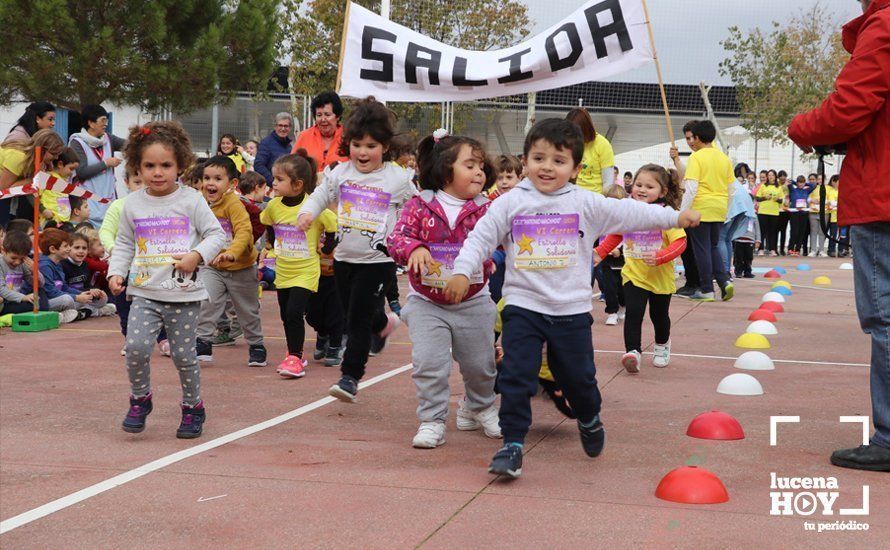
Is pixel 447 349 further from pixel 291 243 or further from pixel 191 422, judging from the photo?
pixel 291 243

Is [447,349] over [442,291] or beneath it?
beneath

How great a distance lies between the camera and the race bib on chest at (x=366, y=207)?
699cm

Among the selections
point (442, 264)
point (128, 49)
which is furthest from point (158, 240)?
point (128, 49)

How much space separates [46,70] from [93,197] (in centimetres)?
1125

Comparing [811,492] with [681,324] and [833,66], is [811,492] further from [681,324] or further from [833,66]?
[833,66]

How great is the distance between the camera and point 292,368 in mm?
Result: 7875

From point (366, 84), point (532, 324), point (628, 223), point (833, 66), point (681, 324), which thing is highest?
point (833, 66)

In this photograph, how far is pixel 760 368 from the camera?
8297 millimetres

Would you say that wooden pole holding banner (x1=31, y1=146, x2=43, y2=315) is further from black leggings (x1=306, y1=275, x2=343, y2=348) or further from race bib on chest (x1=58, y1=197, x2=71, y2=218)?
black leggings (x1=306, y1=275, x2=343, y2=348)

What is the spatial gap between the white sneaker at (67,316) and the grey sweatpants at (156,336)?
17.7 feet

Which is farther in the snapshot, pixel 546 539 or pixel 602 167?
pixel 602 167

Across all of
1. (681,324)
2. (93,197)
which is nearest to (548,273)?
(681,324)

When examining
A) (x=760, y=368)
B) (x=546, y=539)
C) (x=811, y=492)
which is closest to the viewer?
(x=546, y=539)

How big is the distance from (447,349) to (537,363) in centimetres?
83
